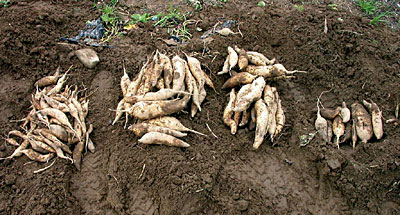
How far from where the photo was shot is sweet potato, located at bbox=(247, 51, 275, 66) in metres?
4.05

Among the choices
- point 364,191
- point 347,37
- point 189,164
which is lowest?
point 364,191

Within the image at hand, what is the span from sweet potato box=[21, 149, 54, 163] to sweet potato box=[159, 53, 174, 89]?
166 centimetres

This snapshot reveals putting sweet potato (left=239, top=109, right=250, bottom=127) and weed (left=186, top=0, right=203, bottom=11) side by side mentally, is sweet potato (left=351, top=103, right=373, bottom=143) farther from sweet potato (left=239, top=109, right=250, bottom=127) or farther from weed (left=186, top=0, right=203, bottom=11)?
weed (left=186, top=0, right=203, bottom=11)

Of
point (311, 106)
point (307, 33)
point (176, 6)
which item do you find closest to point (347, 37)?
point (307, 33)

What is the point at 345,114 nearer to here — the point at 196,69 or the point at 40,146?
the point at 196,69

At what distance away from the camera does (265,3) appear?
5.64m

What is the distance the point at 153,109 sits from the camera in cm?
338

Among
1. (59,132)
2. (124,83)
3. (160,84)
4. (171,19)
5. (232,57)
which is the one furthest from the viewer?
(171,19)

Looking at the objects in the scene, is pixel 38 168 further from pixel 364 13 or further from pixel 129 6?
pixel 364 13

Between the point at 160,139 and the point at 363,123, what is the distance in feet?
8.65

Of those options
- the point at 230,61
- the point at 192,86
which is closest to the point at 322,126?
the point at 230,61

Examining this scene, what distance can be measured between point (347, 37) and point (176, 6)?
3192 millimetres

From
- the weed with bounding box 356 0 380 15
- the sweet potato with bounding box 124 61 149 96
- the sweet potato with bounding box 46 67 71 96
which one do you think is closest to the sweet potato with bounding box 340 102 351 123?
the sweet potato with bounding box 124 61 149 96

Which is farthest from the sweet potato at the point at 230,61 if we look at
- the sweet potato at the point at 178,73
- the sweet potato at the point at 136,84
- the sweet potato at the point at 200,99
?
the sweet potato at the point at 136,84
